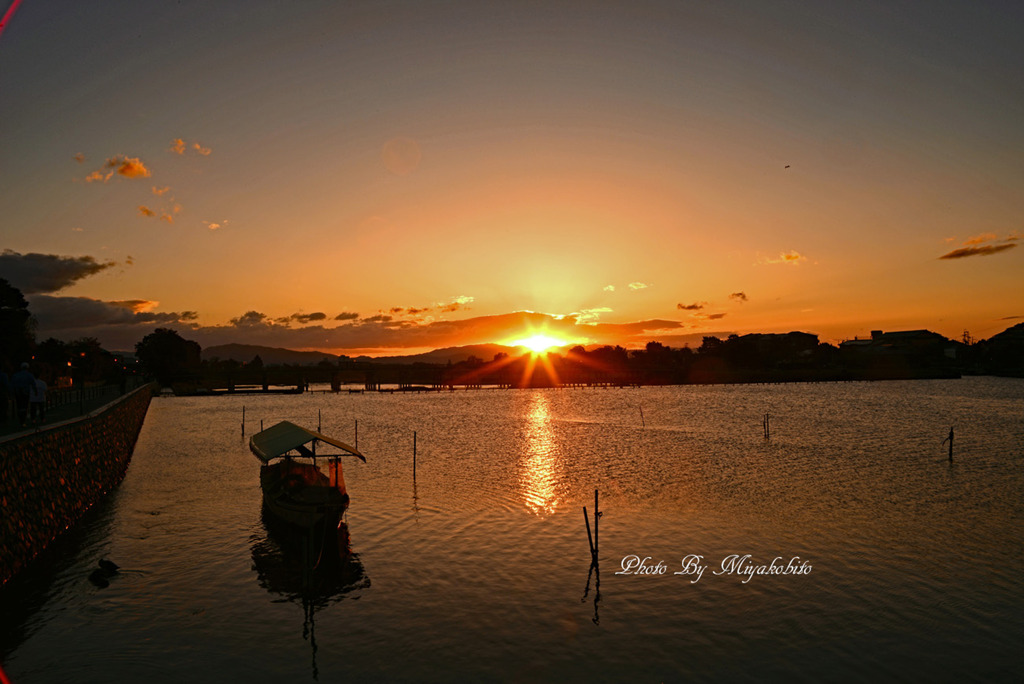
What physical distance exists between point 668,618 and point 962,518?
22.9m

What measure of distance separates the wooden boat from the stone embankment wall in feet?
27.6

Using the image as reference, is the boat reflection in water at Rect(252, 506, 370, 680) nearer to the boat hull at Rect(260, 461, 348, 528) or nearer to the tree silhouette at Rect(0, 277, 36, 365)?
the boat hull at Rect(260, 461, 348, 528)

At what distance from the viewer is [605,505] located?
35.5 metres

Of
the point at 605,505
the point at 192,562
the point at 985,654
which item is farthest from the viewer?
the point at 605,505

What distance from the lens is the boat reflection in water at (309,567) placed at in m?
21.3

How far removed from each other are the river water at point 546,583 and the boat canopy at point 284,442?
12.5ft

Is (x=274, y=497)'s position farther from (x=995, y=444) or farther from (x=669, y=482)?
(x=995, y=444)

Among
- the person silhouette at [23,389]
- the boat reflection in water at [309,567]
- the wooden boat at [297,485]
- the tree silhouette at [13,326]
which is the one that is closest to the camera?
the boat reflection in water at [309,567]

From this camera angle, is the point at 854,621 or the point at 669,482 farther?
the point at 669,482

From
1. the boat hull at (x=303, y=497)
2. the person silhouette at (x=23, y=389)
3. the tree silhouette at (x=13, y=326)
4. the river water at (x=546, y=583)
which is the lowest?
the river water at (x=546, y=583)

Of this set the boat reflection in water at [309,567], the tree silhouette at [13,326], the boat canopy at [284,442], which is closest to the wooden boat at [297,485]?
the boat canopy at [284,442]

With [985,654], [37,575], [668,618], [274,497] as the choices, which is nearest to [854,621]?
[985,654]

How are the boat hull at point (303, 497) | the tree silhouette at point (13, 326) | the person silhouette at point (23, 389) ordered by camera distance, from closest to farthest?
the boat hull at point (303, 497) → the person silhouette at point (23, 389) → the tree silhouette at point (13, 326)

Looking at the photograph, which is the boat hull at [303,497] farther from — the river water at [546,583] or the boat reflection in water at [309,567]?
the river water at [546,583]
